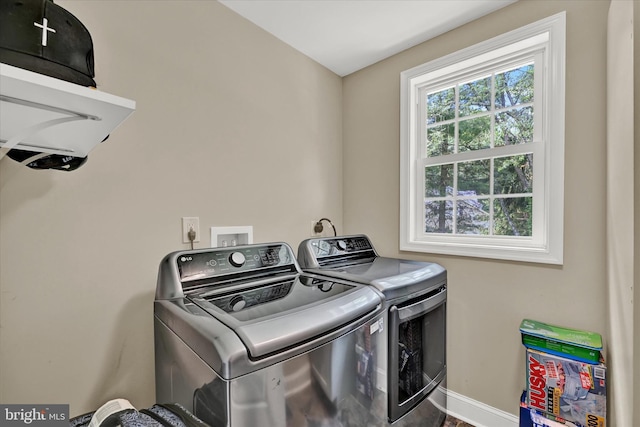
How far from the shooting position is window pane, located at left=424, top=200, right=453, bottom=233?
1.99 metres

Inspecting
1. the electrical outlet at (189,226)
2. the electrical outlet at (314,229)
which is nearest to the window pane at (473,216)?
the electrical outlet at (314,229)

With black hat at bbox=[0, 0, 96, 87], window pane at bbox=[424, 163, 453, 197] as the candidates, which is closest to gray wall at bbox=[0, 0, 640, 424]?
window pane at bbox=[424, 163, 453, 197]

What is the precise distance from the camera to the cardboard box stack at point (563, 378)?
1.30 m

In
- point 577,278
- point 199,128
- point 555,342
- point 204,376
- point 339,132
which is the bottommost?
point 555,342

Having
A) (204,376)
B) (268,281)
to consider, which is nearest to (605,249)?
(268,281)

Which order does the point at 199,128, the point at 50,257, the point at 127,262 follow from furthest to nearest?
the point at 199,128, the point at 127,262, the point at 50,257

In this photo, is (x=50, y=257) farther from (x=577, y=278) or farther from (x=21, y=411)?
(x=577, y=278)

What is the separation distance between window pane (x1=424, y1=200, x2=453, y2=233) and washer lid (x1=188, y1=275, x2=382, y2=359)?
1032 mm

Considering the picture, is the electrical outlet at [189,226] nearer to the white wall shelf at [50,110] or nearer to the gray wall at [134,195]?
the gray wall at [134,195]

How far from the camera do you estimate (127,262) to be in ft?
4.16

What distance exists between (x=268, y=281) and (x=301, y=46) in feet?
5.35

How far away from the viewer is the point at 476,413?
5.71ft

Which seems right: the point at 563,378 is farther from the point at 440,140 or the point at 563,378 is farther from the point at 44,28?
the point at 44,28

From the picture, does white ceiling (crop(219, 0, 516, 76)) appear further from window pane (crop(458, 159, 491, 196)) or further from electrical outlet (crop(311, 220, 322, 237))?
electrical outlet (crop(311, 220, 322, 237))
